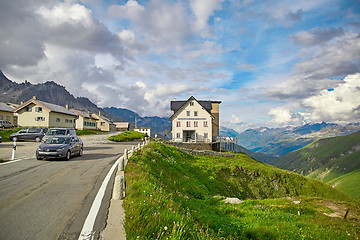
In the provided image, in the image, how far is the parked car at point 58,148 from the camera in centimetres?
1419

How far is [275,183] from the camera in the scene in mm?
29031

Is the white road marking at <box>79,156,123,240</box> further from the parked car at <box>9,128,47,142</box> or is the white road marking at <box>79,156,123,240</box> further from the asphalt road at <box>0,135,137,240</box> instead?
the parked car at <box>9,128,47,142</box>

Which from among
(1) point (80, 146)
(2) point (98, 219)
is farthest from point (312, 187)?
(2) point (98, 219)

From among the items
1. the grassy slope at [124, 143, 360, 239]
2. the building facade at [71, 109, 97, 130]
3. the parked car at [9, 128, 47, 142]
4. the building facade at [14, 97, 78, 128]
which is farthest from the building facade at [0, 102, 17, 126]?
the grassy slope at [124, 143, 360, 239]

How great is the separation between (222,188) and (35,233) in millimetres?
20427

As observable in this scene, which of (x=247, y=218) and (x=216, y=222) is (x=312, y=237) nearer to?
(x=247, y=218)

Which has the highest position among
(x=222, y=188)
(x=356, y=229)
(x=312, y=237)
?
(x=312, y=237)

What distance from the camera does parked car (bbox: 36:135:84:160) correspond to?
46.5 feet

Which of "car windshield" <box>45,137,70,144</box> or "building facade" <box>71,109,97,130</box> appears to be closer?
"car windshield" <box>45,137,70,144</box>

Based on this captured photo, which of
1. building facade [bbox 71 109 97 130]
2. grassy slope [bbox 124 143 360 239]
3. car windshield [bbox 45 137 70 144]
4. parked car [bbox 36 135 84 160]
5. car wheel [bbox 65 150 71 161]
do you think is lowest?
grassy slope [bbox 124 143 360 239]

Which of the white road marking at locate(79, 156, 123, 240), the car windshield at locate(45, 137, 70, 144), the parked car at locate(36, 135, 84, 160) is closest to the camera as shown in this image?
the white road marking at locate(79, 156, 123, 240)

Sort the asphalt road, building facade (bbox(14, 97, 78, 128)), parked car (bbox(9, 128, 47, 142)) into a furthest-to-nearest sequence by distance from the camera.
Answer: building facade (bbox(14, 97, 78, 128)) < parked car (bbox(9, 128, 47, 142)) < the asphalt road

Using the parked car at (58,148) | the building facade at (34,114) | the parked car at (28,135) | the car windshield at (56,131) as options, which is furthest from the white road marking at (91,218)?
the building facade at (34,114)

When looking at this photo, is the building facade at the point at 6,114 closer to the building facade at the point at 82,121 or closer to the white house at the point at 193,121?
the building facade at the point at 82,121
